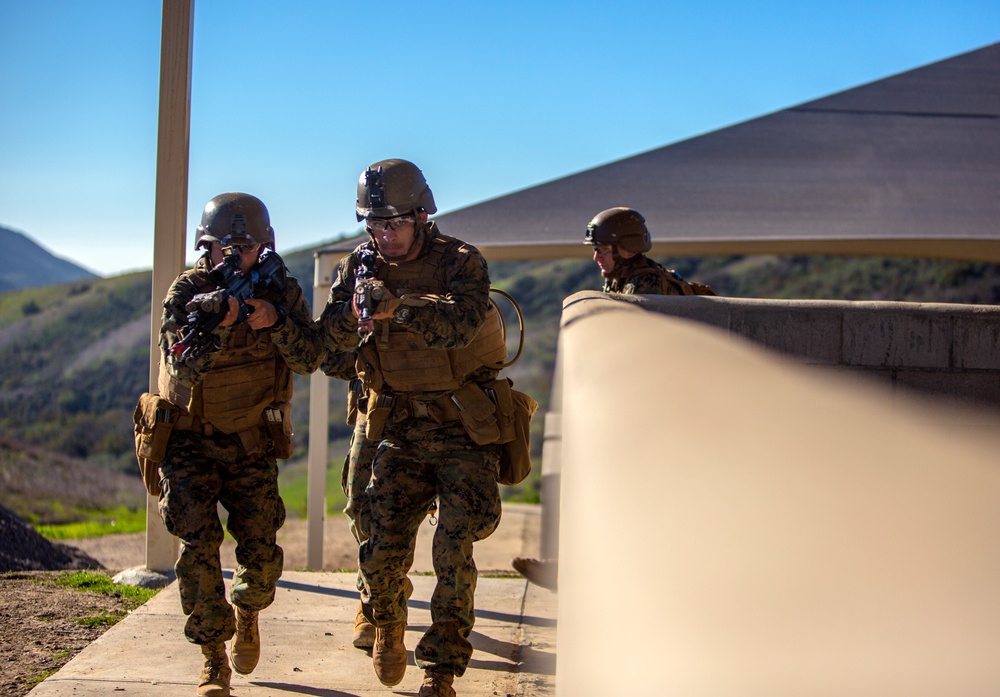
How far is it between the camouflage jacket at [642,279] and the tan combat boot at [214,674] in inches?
111

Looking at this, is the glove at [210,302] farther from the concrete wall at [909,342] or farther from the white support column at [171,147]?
the white support column at [171,147]

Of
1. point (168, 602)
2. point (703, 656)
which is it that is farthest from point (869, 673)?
point (168, 602)

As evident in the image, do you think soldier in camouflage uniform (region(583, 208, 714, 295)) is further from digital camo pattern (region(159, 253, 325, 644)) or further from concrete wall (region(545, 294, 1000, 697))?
digital camo pattern (region(159, 253, 325, 644))

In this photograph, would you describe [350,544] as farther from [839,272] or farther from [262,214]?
[839,272]

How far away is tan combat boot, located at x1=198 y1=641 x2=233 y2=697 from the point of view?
3955 millimetres

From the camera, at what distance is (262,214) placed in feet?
13.9

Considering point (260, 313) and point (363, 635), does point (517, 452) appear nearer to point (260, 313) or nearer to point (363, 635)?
point (260, 313)

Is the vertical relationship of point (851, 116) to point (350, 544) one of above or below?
above

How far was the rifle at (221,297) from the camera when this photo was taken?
12.6ft

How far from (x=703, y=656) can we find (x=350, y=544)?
9042 mm

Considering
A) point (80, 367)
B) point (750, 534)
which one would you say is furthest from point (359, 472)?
point (80, 367)

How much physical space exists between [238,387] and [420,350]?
0.69 metres

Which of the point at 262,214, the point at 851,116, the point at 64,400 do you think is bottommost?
the point at 64,400

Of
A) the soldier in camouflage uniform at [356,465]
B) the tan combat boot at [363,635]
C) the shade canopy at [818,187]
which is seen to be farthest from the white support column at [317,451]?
the tan combat boot at [363,635]
